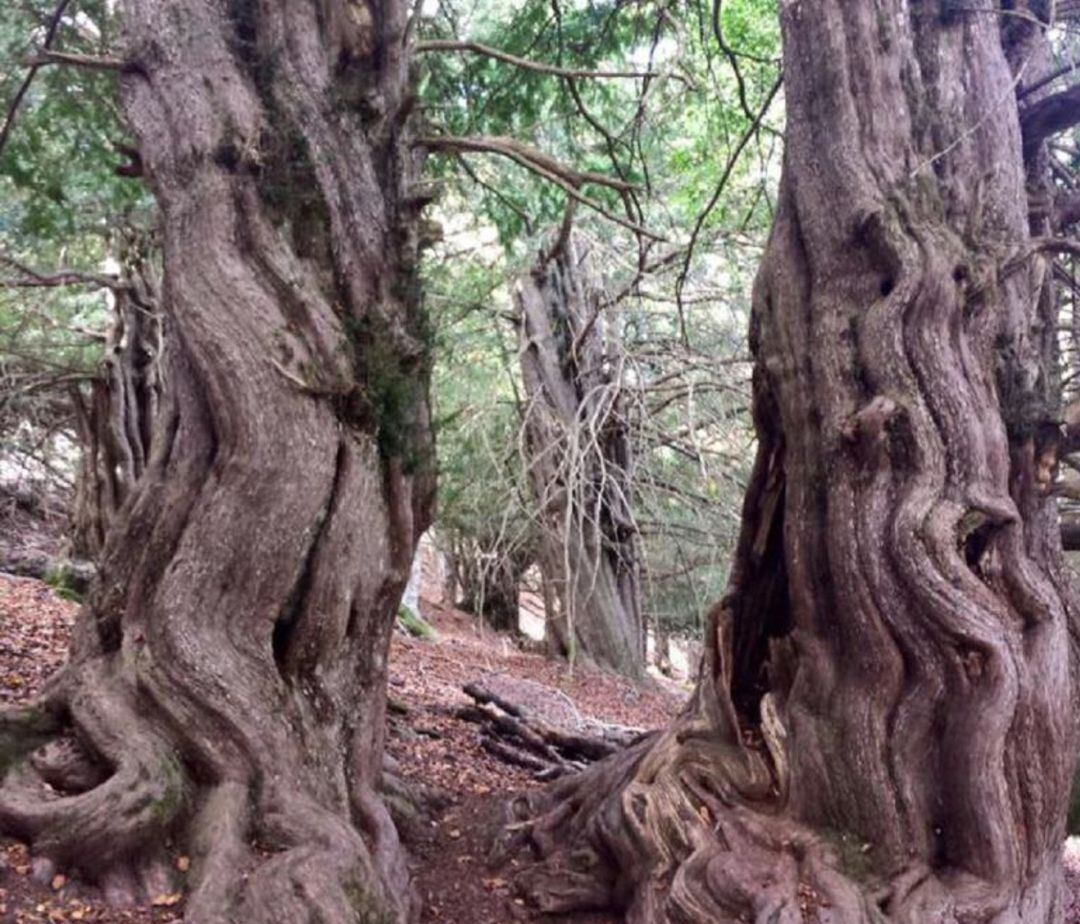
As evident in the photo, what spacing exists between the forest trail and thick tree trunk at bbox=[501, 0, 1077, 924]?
27 cm

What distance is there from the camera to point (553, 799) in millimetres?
4953

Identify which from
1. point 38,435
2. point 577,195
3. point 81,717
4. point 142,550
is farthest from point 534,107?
point 38,435

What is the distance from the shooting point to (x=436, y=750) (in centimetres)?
607

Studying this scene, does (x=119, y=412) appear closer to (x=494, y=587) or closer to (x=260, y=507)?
(x=494, y=587)

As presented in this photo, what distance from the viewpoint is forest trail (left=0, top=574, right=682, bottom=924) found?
10.0 ft

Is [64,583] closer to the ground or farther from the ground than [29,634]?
farther from the ground

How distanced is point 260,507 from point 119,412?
7196 millimetres

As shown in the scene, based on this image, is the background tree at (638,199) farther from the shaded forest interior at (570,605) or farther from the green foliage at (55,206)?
the green foliage at (55,206)

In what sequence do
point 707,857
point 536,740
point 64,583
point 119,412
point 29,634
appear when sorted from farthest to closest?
1. point 119,412
2. point 64,583
3. point 29,634
4. point 536,740
5. point 707,857

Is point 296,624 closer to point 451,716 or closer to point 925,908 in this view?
point 925,908

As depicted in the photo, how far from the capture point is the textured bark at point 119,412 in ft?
33.0

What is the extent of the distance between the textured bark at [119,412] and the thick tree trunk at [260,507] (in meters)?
6.01

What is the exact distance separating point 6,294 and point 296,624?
29.0 feet

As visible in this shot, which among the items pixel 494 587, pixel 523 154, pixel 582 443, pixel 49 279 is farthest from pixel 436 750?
pixel 494 587
